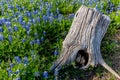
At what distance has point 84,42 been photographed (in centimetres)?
499

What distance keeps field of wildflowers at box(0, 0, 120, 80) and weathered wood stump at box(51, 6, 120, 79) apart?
193mm

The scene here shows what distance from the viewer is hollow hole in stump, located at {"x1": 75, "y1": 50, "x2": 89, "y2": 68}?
16.6 ft

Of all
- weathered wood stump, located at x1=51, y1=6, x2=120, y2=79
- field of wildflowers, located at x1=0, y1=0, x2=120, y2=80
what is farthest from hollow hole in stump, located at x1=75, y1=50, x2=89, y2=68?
field of wildflowers, located at x1=0, y1=0, x2=120, y2=80

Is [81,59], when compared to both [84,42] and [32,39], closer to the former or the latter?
[84,42]

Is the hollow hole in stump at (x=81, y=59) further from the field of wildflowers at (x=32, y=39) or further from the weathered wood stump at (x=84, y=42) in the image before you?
the field of wildflowers at (x=32, y=39)

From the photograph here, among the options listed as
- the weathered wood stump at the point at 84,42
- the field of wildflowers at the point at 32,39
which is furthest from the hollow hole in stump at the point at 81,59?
the field of wildflowers at the point at 32,39

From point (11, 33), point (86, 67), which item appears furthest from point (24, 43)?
point (86, 67)

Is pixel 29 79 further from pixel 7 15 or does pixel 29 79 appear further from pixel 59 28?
pixel 7 15

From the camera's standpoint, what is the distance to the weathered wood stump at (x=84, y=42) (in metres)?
4.93

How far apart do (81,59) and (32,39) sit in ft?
2.86

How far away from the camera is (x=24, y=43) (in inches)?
196

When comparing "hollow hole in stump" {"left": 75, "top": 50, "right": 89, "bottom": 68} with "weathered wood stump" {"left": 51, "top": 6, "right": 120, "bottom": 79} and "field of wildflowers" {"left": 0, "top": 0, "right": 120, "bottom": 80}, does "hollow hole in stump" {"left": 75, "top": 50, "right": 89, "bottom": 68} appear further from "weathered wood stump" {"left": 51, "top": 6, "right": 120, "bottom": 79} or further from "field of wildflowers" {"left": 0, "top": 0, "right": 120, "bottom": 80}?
"field of wildflowers" {"left": 0, "top": 0, "right": 120, "bottom": 80}

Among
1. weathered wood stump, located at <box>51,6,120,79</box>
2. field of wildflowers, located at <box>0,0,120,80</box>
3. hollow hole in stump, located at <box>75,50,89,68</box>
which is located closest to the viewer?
field of wildflowers, located at <box>0,0,120,80</box>

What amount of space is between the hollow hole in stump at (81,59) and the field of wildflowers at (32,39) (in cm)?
15
